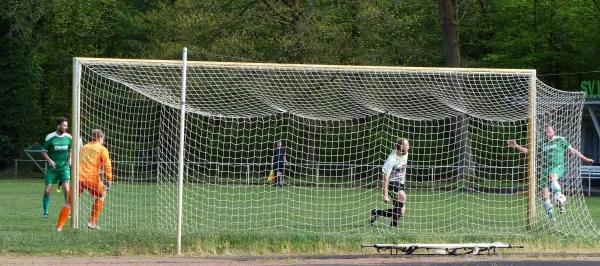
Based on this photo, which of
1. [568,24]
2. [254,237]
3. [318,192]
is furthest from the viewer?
[568,24]

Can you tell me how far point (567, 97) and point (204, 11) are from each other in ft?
79.5

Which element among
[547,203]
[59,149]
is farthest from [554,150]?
[59,149]

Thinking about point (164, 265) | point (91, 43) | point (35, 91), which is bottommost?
point (164, 265)

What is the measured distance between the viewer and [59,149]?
16.0 m

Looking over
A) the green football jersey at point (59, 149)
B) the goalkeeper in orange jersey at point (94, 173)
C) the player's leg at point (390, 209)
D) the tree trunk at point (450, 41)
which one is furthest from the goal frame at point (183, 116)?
the tree trunk at point (450, 41)

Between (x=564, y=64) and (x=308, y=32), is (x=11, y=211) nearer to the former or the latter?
(x=308, y=32)

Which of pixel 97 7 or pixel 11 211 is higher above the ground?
pixel 97 7

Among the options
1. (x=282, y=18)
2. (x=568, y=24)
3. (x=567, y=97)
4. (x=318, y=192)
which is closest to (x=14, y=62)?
(x=282, y=18)

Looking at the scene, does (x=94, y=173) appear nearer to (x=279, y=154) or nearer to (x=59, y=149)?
(x=59, y=149)

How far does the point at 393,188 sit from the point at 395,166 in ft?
1.54

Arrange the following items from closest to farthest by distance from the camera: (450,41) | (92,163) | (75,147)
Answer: (75,147) → (92,163) → (450,41)

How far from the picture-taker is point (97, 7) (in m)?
54.8

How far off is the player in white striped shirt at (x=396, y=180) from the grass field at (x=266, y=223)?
0.29 metres

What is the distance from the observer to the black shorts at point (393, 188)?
51.4 feet
